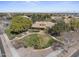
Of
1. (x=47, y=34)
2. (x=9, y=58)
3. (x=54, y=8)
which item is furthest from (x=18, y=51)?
(x=54, y=8)

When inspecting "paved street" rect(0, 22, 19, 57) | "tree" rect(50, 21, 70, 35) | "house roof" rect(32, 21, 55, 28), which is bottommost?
"paved street" rect(0, 22, 19, 57)

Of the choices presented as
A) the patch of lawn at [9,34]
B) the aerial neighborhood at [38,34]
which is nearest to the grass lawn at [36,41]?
the aerial neighborhood at [38,34]

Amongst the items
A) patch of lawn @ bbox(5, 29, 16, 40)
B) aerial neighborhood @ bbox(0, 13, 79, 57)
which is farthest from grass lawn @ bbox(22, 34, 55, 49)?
patch of lawn @ bbox(5, 29, 16, 40)

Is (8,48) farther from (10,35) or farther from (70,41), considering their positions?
(70,41)

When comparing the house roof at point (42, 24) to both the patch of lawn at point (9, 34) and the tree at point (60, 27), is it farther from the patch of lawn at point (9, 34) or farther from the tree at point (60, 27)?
the patch of lawn at point (9, 34)

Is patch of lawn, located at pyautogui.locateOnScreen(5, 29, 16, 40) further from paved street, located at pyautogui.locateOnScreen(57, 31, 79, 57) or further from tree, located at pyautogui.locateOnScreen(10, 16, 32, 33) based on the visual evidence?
paved street, located at pyautogui.locateOnScreen(57, 31, 79, 57)

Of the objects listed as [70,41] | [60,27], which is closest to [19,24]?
[60,27]
